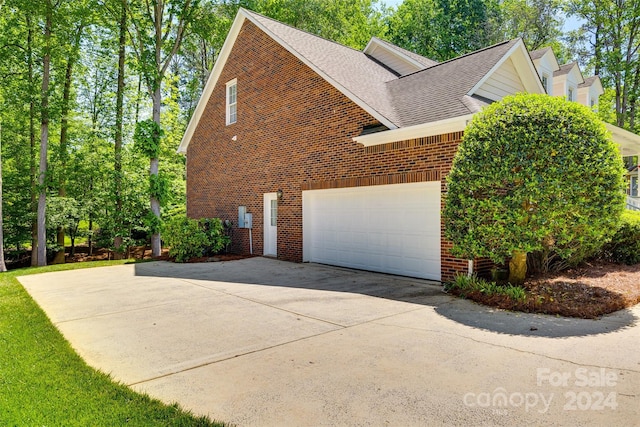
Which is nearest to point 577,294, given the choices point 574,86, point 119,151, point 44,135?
point 574,86

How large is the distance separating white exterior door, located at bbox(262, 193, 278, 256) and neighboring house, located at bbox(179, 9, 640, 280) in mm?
33

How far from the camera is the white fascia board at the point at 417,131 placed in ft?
24.9

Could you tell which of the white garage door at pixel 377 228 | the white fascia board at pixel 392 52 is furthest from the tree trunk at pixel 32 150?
the white fascia board at pixel 392 52

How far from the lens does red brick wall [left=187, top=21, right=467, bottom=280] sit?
895 cm

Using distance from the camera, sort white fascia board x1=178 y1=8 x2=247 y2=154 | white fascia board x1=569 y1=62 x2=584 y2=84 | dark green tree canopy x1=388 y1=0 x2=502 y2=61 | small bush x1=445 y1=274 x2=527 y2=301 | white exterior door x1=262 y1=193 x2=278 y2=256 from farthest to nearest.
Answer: dark green tree canopy x1=388 y1=0 x2=502 y2=61 → white fascia board x1=569 y1=62 x2=584 y2=84 → white fascia board x1=178 y1=8 x2=247 y2=154 → white exterior door x1=262 y1=193 x2=278 y2=256 → small bush x1=445 y1=274 x2=527 y2=301

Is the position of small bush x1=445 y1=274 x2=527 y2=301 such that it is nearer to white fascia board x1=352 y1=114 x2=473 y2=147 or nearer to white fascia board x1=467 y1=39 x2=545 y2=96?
white fascia board x1=352 y1=114 x2=473 y2=147

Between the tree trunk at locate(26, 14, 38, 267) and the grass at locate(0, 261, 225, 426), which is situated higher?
the tree trunk at locate(26, 14, 38, 267)

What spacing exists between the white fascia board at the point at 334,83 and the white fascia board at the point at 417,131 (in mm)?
226

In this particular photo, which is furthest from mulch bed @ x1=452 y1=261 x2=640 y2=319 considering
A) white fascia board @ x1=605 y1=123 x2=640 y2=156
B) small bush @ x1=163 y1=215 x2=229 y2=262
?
small bush @ x1=163 y1=215 x2=229 y2=262

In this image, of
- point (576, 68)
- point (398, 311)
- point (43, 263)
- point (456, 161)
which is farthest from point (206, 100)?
point (576, 68)

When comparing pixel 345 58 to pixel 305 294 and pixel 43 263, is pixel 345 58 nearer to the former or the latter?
pixel 305 294

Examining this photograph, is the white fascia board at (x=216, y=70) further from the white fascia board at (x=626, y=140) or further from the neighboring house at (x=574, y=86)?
the white fascia board at (x=626, y=140)

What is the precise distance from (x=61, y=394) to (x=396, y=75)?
1353cm

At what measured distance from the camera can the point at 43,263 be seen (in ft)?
52.7
